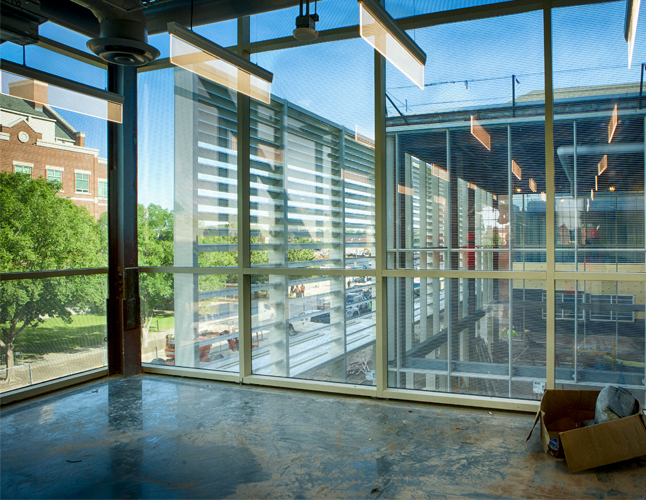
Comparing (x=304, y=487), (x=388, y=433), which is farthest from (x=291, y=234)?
(x=304, y=487)

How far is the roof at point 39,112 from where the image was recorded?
3.91 m

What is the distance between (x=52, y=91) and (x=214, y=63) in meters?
1.43

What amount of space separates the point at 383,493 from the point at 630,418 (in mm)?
1540

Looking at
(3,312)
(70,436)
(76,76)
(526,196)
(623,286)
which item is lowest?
(70,436)

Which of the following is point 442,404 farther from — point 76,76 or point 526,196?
point 76,76

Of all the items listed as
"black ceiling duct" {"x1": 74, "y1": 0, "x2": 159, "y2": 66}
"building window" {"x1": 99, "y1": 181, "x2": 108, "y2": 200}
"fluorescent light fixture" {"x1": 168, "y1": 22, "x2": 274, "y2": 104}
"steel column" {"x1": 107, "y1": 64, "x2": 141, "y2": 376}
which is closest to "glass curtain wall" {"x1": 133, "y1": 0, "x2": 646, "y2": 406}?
"steel column" {"x1": 107, "y1": 64, "x2": 141, "y2": 376}

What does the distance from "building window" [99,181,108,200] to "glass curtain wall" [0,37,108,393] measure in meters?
0.01

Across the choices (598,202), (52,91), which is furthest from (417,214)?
(52,91)

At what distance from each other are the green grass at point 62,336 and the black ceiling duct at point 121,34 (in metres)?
2.57

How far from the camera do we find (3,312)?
3941 millimetres

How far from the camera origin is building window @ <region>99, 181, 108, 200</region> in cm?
457

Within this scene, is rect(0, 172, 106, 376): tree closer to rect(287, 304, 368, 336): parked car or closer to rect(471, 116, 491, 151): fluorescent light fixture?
rect(287, 304, 368, 336): parked car

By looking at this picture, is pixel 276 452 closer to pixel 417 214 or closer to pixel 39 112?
pixel 417 214

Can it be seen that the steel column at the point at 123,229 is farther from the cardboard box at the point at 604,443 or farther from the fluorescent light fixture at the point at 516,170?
the cardboard box at the point at 604,443
